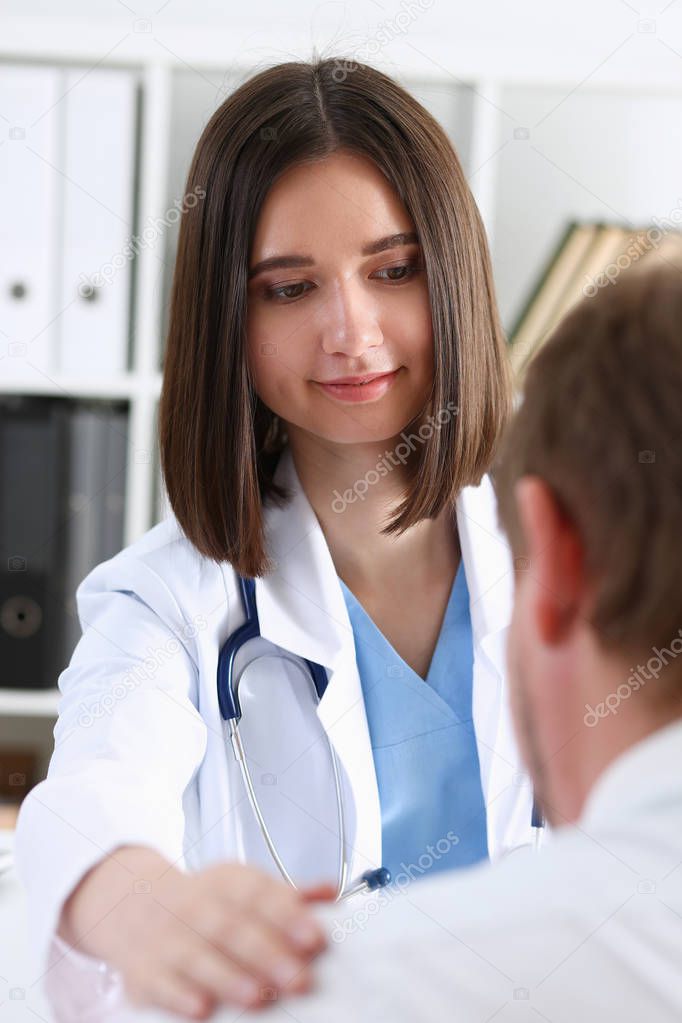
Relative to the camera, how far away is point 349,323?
1114 mm

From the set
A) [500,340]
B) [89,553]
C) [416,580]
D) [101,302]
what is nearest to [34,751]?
[89,553]

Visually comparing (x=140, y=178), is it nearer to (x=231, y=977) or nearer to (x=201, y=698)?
(x=201, y=698)

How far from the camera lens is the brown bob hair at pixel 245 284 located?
1.14 m

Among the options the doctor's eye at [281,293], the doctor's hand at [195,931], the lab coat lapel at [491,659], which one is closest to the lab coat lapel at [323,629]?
the lab coat lapel at [491,659]

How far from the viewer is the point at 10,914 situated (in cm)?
133

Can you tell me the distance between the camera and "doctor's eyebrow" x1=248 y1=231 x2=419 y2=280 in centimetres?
111

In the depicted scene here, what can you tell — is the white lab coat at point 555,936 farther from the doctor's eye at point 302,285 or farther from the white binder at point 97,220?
the white binder at point 97,220

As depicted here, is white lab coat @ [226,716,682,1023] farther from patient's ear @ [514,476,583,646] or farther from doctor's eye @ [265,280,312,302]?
doctor's eye @ [265,280,312,302]

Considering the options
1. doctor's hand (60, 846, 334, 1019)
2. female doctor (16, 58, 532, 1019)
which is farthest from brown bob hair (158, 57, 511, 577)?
doctor's hand (60, 846, 334, 1019)

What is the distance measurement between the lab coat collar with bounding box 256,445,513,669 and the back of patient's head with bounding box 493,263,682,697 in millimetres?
676

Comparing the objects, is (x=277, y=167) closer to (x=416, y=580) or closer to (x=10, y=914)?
(x=416, y=580)

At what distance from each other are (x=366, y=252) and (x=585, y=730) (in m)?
0.66

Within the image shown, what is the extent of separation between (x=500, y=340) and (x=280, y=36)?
3.51 feet

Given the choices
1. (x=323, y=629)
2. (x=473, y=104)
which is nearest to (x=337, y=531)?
(x=323, y=629)
